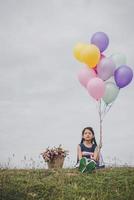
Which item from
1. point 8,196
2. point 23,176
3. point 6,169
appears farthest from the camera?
point 6,169

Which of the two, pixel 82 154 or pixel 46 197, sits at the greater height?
pixel 82 154

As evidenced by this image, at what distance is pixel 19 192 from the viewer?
835 cm

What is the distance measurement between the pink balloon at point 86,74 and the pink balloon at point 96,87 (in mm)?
219

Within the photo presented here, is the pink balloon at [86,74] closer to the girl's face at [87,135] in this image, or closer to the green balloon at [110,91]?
the green balloon at [110,91]

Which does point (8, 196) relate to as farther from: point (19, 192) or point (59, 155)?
point (59, 155)

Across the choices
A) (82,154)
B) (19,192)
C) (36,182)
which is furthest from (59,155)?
(19,192)

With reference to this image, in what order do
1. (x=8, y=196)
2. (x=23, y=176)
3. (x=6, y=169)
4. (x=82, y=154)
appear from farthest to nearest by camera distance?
(x=82, y=154) < (x=6, y=169) < (x=23, y=176) < (x=8, y=196)

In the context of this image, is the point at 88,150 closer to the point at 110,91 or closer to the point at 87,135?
the point at 87,135

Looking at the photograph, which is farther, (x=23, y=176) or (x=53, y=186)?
(x=23, y=176)

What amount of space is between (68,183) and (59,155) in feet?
12.2

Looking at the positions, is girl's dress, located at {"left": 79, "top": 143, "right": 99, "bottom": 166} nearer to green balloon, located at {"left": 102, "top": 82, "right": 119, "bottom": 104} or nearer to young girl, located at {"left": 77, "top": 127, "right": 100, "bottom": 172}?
young girl, located at {"left": 77, "top": 127, "right": 100, "bottom": 172}

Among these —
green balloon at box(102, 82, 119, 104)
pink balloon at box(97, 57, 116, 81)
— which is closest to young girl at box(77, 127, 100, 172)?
green balloon at box(102, 82, 119, 104)

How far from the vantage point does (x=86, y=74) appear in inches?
491

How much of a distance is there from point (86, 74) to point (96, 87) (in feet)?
1.84
